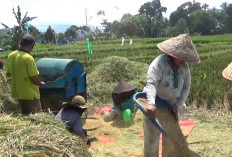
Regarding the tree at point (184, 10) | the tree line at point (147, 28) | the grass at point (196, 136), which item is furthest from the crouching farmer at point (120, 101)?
the tree at point (184, 10)


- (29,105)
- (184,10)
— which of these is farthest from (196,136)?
(184,10)

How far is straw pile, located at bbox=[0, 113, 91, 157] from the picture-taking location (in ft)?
7.32

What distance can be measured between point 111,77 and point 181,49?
5020mm

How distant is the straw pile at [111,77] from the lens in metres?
7.55

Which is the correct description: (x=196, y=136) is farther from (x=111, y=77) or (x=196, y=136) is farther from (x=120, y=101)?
(x=111, y=77)

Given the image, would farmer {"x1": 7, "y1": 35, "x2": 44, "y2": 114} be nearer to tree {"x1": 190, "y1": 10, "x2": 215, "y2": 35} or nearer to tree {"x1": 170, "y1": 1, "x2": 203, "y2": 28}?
tree {"x1": 190, "y1": 10, "x2": 215, "y2": 35}

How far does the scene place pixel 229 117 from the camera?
5664 mm

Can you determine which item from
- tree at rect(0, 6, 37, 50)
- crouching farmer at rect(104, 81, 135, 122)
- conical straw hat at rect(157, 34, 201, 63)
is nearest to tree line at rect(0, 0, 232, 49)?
tree at rect(0, 6, 37, 50)

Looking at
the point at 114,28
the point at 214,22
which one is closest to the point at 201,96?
the point at 114,28

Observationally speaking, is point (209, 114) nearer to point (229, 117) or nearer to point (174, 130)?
point (229, 117)

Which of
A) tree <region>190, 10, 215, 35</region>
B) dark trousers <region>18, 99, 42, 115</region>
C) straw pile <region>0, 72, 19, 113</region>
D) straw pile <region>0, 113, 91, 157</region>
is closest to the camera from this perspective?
straw pile <region>0, 113, 91, 157</region>

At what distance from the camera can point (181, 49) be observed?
3.06 metres

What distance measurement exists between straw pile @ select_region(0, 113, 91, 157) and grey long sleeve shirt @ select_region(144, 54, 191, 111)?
897 millimetres

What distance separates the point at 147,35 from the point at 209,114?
60707mm
